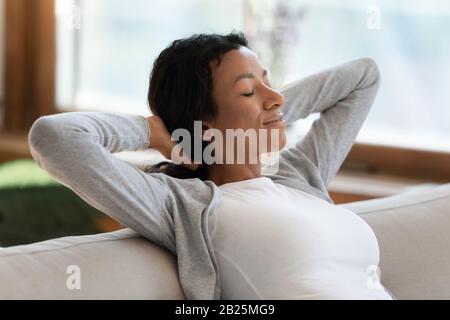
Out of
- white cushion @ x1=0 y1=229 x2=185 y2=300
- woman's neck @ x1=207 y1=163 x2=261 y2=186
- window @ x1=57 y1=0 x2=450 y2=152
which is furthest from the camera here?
window @ x1=57 y1=0 x2=450 y2=152

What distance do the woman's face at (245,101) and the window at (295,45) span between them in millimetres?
1249

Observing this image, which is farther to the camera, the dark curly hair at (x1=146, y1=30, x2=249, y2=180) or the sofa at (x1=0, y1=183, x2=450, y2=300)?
the dark curly hair at (x1=146, y1=30, x2=249, y2=180)

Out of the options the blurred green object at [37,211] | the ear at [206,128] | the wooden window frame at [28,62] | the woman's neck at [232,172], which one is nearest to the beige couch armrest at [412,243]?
the woman's neck at [232,172]

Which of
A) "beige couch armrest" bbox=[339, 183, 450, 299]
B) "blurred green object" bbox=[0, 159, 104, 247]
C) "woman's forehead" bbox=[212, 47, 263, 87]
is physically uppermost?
"woman's forehead" bbox=[212, 47, 263, 87]

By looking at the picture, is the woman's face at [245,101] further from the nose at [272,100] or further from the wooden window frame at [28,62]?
the wooden window frame at [28,62]

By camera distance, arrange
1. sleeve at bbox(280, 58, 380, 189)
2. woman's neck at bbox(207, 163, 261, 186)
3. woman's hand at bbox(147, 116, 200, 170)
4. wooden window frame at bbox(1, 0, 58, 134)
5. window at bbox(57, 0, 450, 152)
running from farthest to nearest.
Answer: wooden window frame at bbox(1, 0, 58, 134)
window at bbox(57, 0, 450, 152)
sleeve at bbox(280, 58, 380, 189)
woman's neck at bbox(207, 163, 261, 186)
woman's hand at bbox(147, 116, 200, 170)

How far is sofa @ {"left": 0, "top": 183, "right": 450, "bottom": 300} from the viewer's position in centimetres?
133

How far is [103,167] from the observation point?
134 cm

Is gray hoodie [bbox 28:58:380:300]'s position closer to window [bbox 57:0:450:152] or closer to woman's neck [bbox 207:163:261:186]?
woman's neck [bbox 207:163:261:186]

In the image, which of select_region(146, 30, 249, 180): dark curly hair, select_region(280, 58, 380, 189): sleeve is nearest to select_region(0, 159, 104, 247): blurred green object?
select_region(280, 58, 380, 189): sleeve

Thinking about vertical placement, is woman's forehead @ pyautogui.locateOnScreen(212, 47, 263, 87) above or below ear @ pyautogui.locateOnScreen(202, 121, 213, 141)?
above

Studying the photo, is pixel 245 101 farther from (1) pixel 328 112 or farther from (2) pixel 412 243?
(2) pixel 412 243

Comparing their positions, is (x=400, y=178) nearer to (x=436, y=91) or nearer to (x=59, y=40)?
(x=436, y=91)

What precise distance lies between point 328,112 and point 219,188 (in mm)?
379
